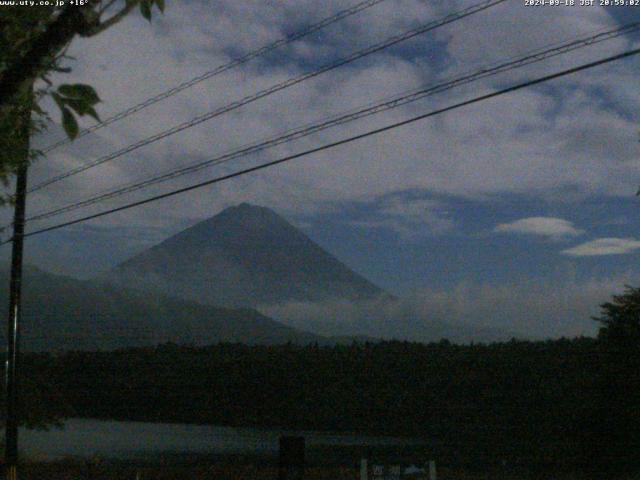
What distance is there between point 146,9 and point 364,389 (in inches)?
3260

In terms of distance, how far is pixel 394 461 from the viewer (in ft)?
42.4

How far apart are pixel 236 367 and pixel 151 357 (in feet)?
44.2

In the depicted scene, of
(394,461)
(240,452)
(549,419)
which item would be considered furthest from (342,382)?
(394,461)

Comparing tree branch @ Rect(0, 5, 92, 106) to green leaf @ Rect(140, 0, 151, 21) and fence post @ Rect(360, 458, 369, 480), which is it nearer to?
green leaf @ Rect(140, 0, 151, 21)

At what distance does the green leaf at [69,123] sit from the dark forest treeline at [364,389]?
33.9m

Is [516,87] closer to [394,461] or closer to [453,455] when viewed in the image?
[394,461]

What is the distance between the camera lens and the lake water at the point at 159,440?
53.8 metres

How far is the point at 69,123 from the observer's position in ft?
17.0

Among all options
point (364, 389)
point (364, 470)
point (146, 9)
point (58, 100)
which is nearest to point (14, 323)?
point (364, 470)

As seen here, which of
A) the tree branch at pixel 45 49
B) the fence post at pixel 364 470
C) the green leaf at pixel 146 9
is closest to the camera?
the tree branch at pixel 45 49

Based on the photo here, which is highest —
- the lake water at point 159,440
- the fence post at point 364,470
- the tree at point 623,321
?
the tree at point 623,321

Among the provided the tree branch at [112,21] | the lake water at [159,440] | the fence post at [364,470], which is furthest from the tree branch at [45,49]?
the lake water at [159,440]

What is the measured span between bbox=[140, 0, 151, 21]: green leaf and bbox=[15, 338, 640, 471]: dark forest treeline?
110ft

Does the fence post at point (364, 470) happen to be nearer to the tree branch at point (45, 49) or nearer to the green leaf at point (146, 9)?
the green leaf at point (146, 9)
